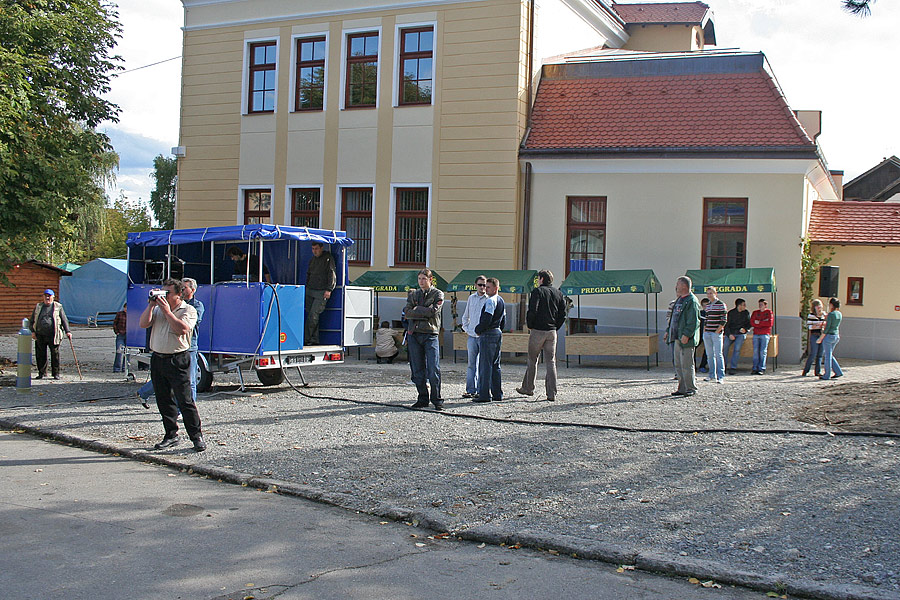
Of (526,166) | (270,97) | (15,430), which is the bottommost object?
(15,430)

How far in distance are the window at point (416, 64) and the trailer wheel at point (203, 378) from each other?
11.0 meters

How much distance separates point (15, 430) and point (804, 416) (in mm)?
9481

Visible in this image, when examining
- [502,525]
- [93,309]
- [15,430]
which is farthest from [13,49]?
[93,309]

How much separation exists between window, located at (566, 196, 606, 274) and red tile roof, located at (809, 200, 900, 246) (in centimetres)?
543

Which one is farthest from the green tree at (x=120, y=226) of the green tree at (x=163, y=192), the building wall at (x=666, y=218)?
the building wall at (x=666, y=218)

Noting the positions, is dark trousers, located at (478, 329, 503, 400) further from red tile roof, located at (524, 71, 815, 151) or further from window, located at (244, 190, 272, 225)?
window, located at (244, 190, 272, 225)

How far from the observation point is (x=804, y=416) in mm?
10453

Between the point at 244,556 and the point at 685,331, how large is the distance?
869cm

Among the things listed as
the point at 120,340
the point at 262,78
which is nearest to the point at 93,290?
the point at 262,78

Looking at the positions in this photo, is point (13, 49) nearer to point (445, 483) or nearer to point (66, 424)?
point (66, 424)

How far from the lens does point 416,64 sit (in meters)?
22.0

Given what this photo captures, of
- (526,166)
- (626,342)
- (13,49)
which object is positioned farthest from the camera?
(526,166)

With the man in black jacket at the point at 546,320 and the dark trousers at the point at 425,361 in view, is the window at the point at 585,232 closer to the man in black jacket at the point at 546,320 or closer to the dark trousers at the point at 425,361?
the man in black jacket at the point at 546,320

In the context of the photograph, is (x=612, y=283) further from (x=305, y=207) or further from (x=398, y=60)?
(x=305, y=207)
